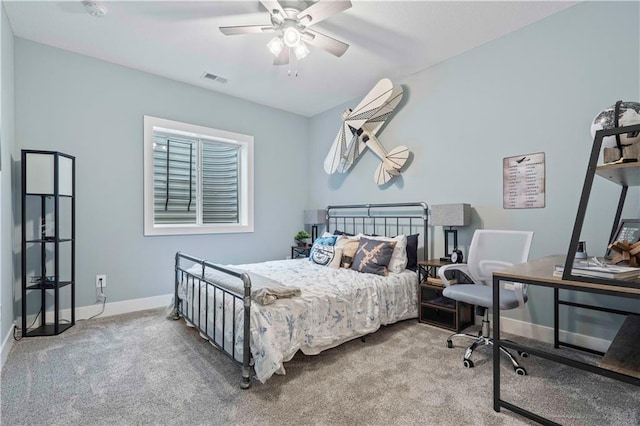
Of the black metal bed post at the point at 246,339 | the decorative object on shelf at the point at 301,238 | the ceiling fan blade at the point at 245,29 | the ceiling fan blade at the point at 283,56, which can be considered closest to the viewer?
the black metal bed post at the point at 246,339

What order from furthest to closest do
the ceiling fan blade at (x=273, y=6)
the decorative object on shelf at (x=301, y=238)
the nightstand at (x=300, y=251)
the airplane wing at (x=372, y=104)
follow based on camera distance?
the decorative object on shelf at (x=301, y=238) < the nightstand at (x=300, y=251) < the airplane wing at (x=372, y=104) < the ceiling fan blade at (x=273, y=6)

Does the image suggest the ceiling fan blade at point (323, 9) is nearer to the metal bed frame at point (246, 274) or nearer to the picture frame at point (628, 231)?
the metal bed frame at point (246, 274)

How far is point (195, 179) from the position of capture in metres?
4.23

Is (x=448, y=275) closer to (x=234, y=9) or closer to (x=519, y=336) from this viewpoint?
(x=519, y=336)

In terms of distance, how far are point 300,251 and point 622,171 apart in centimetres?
371

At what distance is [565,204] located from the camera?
2.59m

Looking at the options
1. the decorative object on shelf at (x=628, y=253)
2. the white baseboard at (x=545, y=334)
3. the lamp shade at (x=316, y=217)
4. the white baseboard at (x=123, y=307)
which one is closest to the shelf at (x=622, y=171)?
the decorative object on shelf at (x=628, y=253)

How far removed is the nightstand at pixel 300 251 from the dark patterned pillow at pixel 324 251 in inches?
28.2

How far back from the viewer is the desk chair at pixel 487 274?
223 centimetres

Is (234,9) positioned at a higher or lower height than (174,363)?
higher

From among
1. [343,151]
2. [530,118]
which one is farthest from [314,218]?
[530,118]

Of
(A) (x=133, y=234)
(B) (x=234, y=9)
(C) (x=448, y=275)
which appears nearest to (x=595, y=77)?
(C) (x=448, y=275)

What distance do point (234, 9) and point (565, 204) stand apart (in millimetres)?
3244

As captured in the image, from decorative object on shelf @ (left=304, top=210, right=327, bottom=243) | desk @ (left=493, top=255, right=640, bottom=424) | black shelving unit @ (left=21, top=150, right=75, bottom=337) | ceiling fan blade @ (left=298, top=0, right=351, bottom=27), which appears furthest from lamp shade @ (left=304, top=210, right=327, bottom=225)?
desk @ (left=493, top=255, right=640, bottom=424)
